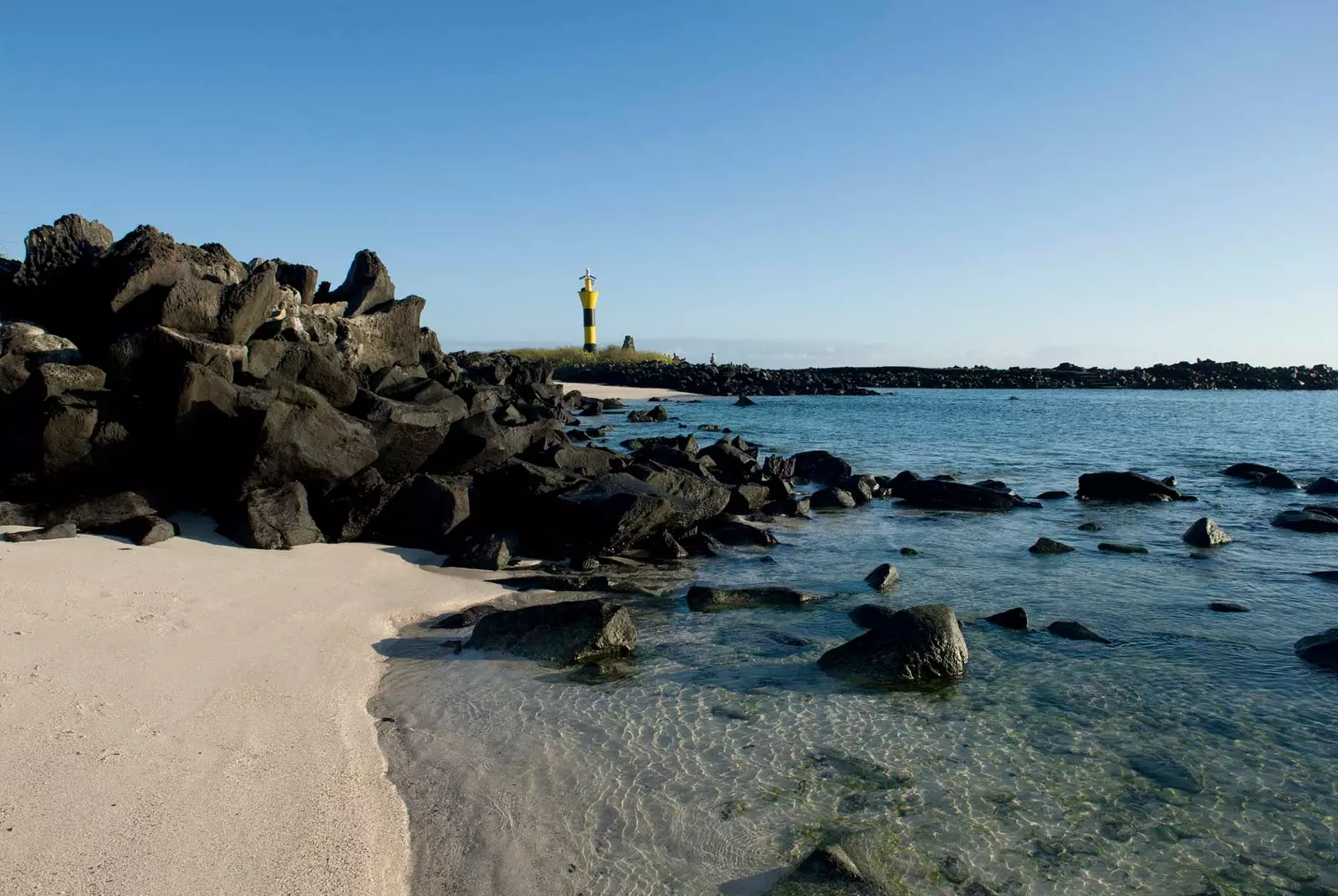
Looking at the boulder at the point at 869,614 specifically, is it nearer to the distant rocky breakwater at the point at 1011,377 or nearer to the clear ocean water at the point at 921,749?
the clear ocean water at the point at 921,749

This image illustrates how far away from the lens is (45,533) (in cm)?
961

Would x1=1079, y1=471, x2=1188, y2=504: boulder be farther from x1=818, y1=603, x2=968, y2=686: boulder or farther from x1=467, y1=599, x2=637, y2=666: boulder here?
x1=467, y1=599, x2=637, y2=666: boulder

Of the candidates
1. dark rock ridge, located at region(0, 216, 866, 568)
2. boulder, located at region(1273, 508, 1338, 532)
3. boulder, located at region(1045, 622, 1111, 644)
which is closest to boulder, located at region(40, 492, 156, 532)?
dark rock ridge, located at region(0, 216, 866, 568)

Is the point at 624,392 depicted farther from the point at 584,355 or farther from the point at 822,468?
the point at 822,468

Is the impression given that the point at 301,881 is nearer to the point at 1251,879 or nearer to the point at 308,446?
the point at 1251,879

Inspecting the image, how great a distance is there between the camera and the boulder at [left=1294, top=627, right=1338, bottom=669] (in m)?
7.80

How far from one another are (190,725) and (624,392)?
55142mm

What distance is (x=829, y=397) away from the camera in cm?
6794

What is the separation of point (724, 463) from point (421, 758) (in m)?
14.0

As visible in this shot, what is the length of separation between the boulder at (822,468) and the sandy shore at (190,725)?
503 inches

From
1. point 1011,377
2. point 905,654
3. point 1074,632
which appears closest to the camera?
point 905,654

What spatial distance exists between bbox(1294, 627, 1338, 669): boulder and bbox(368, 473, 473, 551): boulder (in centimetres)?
929

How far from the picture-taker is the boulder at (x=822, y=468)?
68.5 ft

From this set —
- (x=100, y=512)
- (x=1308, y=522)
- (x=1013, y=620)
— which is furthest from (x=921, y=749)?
(x=1308, y=522)
